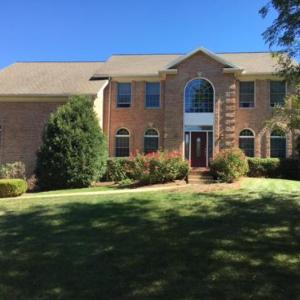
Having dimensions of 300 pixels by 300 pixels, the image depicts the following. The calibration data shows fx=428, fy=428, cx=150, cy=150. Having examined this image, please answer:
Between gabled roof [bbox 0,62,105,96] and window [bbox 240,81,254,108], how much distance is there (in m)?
8.39

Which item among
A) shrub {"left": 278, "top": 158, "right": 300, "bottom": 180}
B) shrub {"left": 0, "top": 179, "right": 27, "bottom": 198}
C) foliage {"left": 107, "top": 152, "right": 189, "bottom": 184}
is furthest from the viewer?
shrub {"left": 278, "top": 158, "right": 300, "bottom": 180}

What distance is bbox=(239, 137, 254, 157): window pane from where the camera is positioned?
25172mm

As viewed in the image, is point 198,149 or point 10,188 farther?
point 198,149

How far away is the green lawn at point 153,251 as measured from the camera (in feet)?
20.1

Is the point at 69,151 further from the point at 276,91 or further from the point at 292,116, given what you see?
the point at 276,91

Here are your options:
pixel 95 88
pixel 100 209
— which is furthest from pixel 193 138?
pixel 100 209

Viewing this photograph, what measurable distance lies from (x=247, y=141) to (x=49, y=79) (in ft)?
42.0

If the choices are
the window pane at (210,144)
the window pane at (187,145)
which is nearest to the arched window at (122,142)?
the window pane at (187,145)

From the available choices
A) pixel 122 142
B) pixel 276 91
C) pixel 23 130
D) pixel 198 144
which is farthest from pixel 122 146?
pixel 276 91

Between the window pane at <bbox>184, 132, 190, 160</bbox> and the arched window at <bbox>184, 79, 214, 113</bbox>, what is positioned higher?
the arched window at <bbox>184, 79, 214, 113</bbox>

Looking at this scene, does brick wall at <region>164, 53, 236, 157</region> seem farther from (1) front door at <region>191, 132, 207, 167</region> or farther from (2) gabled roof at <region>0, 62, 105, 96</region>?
(2) gabled roof at <region>0, 62, 105, 96</region>

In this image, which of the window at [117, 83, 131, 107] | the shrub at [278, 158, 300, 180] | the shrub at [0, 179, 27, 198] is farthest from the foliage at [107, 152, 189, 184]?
the window at [117, 83, 131, 107]

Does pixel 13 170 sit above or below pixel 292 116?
below

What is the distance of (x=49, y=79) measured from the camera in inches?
1058
